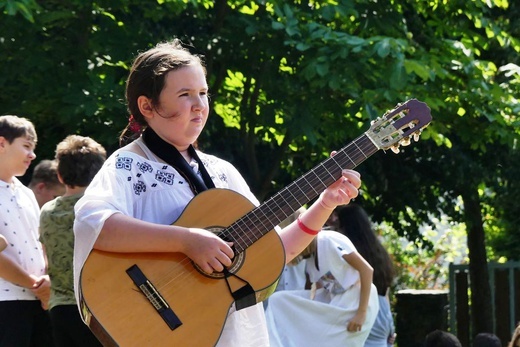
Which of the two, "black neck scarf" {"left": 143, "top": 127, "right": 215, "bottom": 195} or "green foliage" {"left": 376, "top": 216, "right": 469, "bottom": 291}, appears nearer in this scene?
"black neck scarf" {"left": 143, "top": 127, "right": 215, "bottom": 195}

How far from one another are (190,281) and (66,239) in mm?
2280

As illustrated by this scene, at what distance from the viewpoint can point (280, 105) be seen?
9141 millimetres

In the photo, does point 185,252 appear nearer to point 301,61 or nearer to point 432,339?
point 432,339

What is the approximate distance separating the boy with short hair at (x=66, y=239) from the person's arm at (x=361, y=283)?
6.65 ft

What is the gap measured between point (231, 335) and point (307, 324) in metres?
3.81

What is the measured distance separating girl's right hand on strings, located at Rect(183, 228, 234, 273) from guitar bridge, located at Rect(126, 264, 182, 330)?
0.15m

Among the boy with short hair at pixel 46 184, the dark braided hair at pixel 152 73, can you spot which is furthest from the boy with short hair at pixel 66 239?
the dark braided hair at pixel 152 73

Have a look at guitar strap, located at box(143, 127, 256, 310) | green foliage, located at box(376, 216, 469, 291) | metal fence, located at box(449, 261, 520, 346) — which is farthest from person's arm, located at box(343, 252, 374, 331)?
green foliage, located at box(376, 216, 469, 291)

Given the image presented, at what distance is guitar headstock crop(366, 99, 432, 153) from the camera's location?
362 cm

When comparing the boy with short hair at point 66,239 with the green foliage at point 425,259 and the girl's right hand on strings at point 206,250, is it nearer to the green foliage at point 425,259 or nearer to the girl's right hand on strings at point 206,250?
the girl's right hand on strings at point 206,250

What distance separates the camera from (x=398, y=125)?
3.65 meters

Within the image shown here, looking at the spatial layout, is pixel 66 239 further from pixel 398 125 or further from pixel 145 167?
pixel 398 125

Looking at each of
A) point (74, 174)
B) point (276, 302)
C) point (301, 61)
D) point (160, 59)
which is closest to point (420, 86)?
point (301, 61)

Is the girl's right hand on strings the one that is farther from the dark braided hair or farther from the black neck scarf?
the dark braided hair
